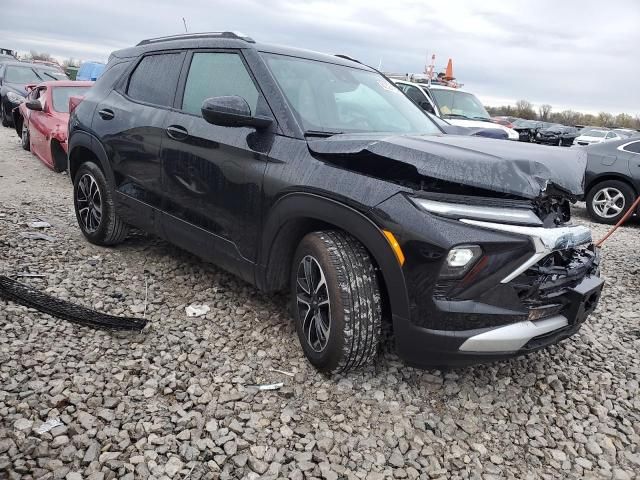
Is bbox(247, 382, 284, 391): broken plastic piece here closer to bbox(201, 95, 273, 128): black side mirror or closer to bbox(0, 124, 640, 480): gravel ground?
bbox(0, 124, 640, 480): gravel ground

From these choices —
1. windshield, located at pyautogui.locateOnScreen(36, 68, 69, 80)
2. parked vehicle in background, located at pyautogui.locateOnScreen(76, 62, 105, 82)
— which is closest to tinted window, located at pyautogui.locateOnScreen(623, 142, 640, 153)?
windshield, located at pyautogui.locateOnScreen(36, 68, 69, 80)

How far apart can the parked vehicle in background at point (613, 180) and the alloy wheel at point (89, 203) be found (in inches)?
276

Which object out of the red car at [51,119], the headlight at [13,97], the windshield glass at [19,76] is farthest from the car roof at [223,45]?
the windshield glass at [19,76]

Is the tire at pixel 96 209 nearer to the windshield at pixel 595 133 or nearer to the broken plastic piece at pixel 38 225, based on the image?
the broken plastic piece at pixel 38 225

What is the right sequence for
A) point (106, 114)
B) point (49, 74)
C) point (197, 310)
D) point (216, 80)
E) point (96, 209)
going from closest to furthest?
point (216, 80)
point (197, 310)
point (106, 114)
point (96, 209)
point (49, 74)

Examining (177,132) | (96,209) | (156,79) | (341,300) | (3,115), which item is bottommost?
(3,115)

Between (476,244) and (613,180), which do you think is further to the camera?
(613,180)

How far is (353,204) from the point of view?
2598 millimetres

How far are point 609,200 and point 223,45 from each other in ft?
23.0

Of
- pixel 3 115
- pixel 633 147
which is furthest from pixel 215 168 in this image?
pixel 3 115

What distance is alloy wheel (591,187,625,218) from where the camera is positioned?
27.0 ft

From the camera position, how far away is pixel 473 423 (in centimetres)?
273

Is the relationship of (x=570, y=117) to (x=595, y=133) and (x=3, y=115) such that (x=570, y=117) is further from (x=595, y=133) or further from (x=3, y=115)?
(x=3, y=115)

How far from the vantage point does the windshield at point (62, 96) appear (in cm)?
856
